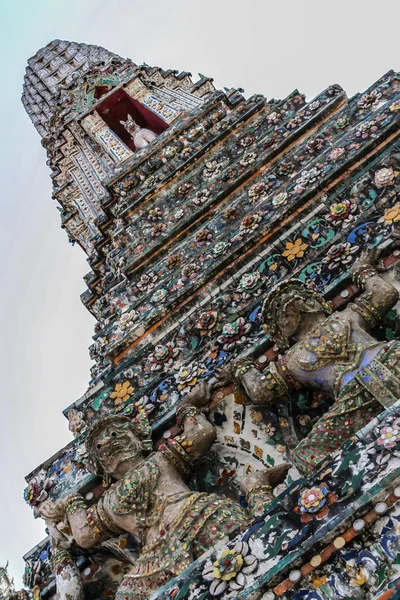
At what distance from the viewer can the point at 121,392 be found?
6.27 metres

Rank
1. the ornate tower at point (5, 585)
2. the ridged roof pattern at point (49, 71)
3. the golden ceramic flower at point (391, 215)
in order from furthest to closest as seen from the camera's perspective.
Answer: the ridged roof pattern at point (49, 71) < the ornate tower at point (5, 585) < the golden ceramic flower at point (391, 215)

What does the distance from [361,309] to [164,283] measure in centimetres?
284

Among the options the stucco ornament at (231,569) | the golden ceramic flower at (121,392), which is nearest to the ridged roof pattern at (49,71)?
the golden ceramic flower at (121,392)

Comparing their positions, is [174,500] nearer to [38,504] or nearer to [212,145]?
[38,504]

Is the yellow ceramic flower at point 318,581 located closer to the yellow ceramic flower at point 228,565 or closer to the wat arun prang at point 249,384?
the wat arun prang at point 249,384

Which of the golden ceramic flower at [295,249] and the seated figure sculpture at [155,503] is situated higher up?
the golden ceramic flower at [295,249]

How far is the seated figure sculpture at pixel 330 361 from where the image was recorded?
430 centimetres

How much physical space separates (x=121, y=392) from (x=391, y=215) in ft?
8.69

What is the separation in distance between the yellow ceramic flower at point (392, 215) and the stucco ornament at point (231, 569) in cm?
293

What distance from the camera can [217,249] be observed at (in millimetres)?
6996

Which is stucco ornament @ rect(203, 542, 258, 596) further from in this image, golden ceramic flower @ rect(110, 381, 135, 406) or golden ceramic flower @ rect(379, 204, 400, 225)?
golden ceramic flower @ rect(379, 204, 400, 225)

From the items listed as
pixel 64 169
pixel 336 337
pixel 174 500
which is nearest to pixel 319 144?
pixel 336 337

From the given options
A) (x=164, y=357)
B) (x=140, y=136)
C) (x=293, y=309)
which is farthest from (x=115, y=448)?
(x=140, y=136)

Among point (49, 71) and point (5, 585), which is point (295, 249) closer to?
point (5, 585)
